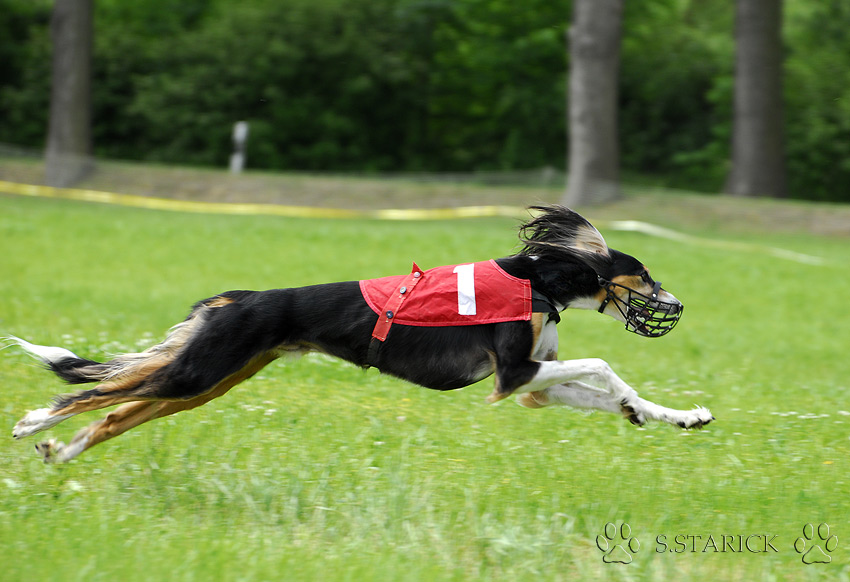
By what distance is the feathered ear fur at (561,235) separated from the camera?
6.21m

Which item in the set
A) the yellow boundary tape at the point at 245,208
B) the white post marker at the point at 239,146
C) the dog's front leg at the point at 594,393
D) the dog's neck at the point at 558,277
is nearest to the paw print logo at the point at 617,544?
the dog's front leg at the point at 594,393

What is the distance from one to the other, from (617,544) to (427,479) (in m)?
1.35

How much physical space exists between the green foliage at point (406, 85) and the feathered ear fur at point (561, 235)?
26.3 m

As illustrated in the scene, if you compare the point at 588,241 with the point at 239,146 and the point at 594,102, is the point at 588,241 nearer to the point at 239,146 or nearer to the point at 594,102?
the point at 594,102

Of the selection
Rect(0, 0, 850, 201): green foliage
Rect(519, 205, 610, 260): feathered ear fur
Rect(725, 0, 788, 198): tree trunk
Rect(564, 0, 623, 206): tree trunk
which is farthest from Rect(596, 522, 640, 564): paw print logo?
Rect(0, 0, 850, 201): green foliage

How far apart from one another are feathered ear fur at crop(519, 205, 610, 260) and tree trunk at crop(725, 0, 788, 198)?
20817 mm

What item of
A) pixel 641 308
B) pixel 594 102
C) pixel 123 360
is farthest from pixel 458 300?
pixel 594 102

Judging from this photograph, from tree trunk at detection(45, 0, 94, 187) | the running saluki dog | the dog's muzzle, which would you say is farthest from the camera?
tree trunk at detection(45, 0, 94, 187)

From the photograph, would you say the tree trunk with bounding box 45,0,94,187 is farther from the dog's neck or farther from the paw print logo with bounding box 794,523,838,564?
the paw print logo with bounding box 794,523,838,564

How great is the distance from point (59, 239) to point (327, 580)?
50.7 ft

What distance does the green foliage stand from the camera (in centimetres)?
3100

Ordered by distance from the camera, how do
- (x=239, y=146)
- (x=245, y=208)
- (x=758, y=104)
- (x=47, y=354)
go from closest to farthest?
1. (x=47, y=354)
2. (x=245, y=208)
3. (x=758, y=104)
4. (x=239, y=146)

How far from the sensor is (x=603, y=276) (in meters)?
6.19

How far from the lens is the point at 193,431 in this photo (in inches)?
278
